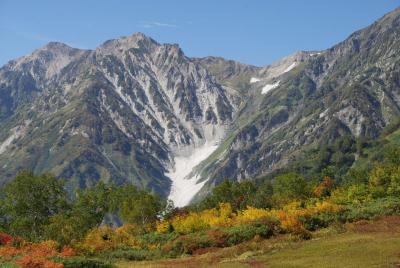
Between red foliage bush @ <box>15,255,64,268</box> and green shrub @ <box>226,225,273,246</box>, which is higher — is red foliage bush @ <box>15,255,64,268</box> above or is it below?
above

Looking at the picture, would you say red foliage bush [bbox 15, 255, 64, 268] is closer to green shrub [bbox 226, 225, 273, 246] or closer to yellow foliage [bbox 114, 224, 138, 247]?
green shrub [bbox 226, 225, 273, 246]

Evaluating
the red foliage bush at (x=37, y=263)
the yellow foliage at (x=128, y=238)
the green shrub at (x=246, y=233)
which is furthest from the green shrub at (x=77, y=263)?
the yellow foliage at (x=128, y=238)

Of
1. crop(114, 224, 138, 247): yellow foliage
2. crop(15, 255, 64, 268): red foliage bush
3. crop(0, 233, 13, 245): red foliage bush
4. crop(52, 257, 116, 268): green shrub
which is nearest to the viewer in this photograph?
Result: crop(15, 255, 64, 268): red foliage bush

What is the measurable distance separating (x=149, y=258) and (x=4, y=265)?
24975 millimetres

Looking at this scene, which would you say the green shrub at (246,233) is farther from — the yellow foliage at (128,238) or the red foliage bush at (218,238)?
the yellow foliage at (128,238)

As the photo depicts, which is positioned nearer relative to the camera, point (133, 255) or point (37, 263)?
point (37, 263)

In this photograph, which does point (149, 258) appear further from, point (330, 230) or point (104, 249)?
point (330, 230)

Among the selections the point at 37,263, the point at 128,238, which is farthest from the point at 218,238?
the point at 128,238

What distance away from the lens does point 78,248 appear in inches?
3292

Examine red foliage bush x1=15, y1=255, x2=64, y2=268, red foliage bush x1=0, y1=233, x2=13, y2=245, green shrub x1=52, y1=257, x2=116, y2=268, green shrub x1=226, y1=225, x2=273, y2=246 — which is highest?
red foliage bush x1=0, y1=233, x2=13, y2=245

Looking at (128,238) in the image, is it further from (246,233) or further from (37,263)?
(37,263)

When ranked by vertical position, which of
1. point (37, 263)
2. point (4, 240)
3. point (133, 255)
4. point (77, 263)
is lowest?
point (133, 255)

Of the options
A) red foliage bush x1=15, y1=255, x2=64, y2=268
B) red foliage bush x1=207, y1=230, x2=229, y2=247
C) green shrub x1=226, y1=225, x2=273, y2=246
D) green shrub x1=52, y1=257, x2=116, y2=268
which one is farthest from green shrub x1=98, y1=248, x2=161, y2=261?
red foliage bush x1=15, y1=255, x2=64, y2=268

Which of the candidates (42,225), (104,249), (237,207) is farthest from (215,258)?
(237,207)
